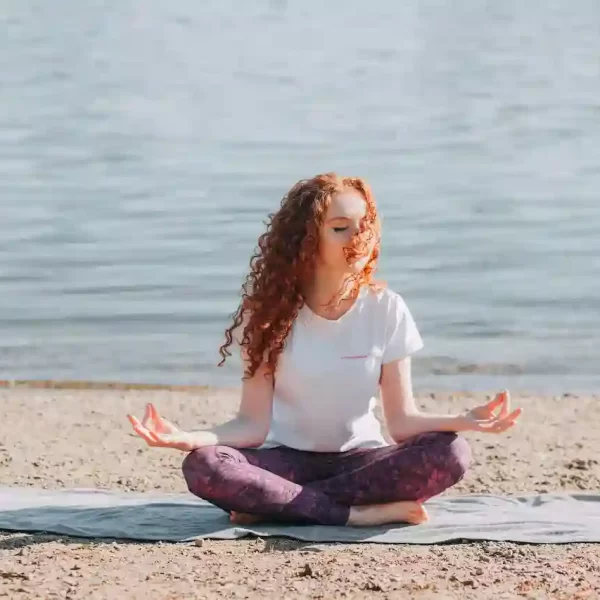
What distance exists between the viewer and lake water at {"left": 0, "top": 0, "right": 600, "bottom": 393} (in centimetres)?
977

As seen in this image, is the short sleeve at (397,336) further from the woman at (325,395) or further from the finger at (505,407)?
the finger at (505,407)

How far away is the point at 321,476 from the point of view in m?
5.05

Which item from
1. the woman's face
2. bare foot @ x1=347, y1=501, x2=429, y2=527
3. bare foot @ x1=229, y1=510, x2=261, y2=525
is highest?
the woman's face

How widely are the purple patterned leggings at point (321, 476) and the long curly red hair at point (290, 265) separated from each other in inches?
12.5

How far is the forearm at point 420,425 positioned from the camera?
4852 mm

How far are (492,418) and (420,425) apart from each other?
0.27 m

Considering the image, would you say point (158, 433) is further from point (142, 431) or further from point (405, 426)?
point (405, 426)

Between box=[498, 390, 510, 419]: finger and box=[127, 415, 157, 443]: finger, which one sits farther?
box=[498, 390, 510, 419]: finger

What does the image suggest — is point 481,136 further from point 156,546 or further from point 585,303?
point 156,546

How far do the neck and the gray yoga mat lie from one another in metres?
0.75

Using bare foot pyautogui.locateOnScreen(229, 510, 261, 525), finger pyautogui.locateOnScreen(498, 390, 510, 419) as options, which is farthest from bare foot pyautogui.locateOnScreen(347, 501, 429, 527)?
finger pyautogui.locateOnScreen(498, 390, 510, 419)

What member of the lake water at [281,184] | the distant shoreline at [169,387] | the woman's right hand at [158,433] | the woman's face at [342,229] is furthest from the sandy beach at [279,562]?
the lake water at [281,184]

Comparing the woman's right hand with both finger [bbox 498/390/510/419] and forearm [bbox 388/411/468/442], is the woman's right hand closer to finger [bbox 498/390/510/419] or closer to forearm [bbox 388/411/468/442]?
forearm [bbox 388/411/468/442]

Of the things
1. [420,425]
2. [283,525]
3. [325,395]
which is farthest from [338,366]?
[283,525]
